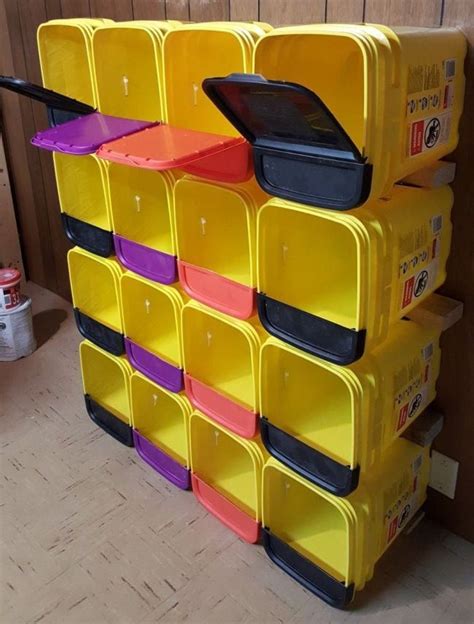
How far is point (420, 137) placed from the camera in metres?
1.08

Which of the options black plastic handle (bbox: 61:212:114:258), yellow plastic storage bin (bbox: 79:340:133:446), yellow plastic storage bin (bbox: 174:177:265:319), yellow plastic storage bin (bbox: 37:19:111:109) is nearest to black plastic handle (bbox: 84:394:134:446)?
yellow plastic storage bin (bbox: 79:340:133:446)

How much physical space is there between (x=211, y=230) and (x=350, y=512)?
67 centimetres

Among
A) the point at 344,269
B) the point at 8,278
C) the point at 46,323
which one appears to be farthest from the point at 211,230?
the point at 46,323

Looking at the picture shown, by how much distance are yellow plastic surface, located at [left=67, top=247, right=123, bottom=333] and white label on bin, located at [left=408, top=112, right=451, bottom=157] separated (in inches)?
40.0

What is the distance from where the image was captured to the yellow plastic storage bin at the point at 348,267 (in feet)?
3.51

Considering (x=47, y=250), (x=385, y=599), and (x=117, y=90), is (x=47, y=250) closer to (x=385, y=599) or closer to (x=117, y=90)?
(x=117, y=90)

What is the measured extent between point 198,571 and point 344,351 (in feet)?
2.34

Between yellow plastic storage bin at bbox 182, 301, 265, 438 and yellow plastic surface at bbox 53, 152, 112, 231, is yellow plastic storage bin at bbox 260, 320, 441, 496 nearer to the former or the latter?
yellow plastic storage bin at bbox 182, 301, 265, 438

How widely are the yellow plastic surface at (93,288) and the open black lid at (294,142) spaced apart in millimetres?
851

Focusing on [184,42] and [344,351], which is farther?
[184,42]

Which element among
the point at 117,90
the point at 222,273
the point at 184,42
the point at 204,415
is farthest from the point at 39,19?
the point at 204,415

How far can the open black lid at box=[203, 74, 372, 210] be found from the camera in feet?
3.08

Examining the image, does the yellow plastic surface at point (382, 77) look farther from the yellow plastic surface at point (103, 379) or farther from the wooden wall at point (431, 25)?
the yellow plastic surface at point (103, 379)

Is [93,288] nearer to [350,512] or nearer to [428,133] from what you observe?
[350,512]
